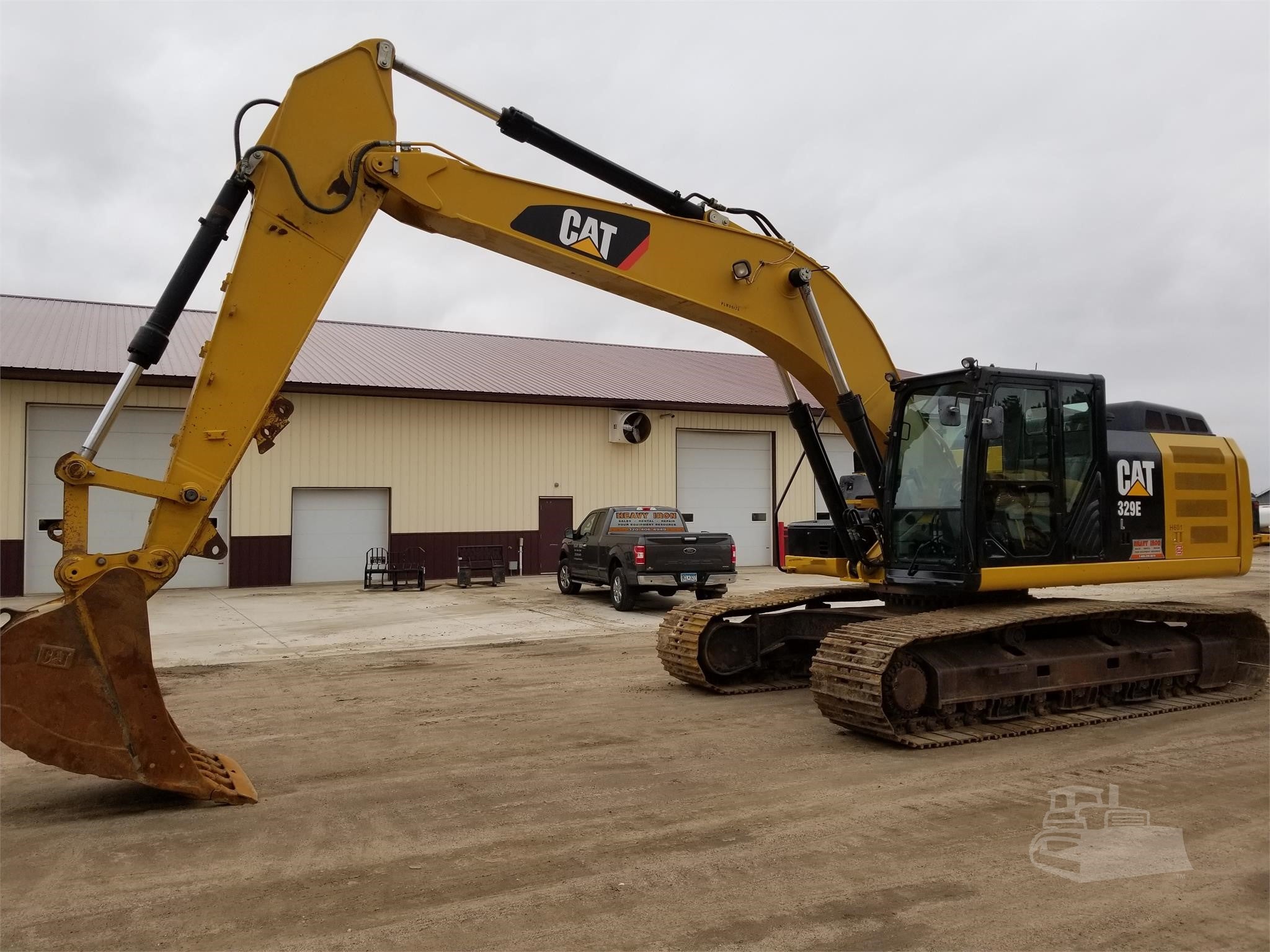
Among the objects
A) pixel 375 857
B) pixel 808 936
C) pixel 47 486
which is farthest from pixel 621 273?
pixel 47 486

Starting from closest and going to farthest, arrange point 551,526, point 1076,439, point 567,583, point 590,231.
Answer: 1. point 590,231
2. point 1076,439
3. point 567,583
4. point 551,526

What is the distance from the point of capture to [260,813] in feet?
18.9

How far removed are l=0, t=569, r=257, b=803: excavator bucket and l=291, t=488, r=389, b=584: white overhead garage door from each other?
18.0m

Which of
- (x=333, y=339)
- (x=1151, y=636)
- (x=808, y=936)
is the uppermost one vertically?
(x=333, y=339)

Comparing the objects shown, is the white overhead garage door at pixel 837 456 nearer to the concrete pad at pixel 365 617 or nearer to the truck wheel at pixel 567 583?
the concrete pad at pixel 365 617

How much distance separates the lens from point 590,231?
7.01 meters

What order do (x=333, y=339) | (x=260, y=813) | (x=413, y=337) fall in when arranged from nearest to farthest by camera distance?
(x=260, y=813) → (x=333, y=339) → (x=413, y=337)

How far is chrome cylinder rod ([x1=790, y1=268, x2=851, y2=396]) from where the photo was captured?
7934mm

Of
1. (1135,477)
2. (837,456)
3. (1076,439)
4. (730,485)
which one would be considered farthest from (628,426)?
(1076,439)

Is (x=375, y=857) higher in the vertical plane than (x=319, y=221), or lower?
lower

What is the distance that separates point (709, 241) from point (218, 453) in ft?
12.9

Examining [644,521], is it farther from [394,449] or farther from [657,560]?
[394,449]

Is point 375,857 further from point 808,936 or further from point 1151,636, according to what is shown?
point 1151,636

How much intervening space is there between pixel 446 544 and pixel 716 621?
15797 mm
